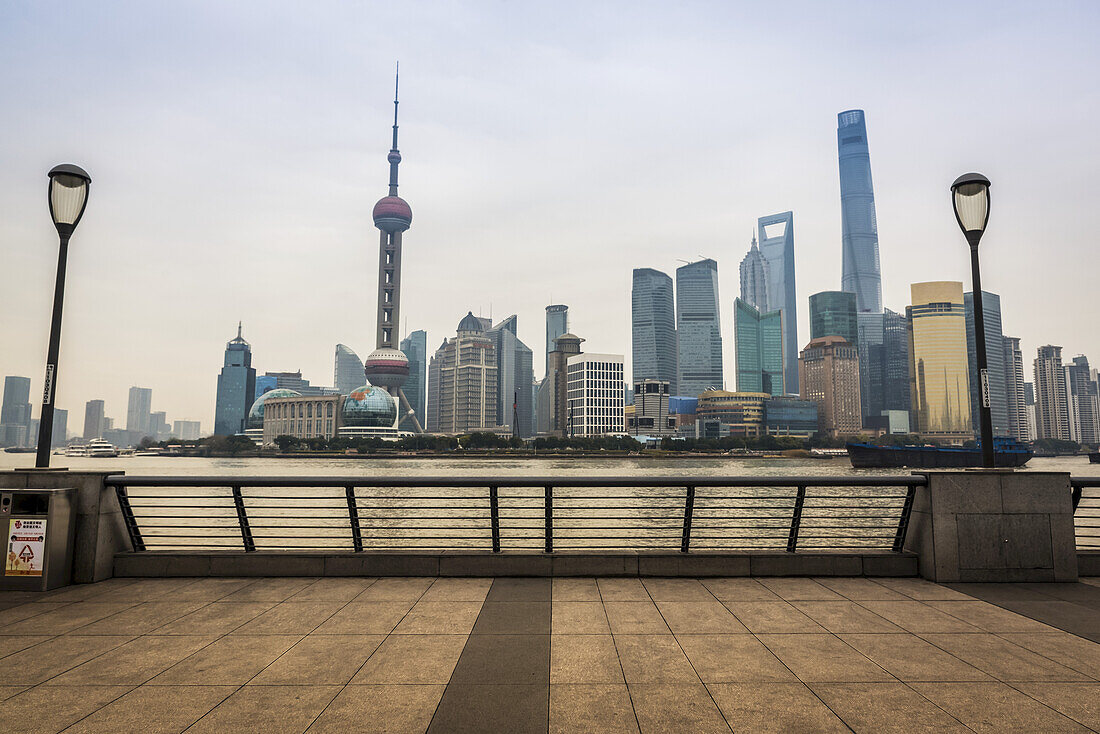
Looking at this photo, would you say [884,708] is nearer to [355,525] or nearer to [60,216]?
[355,525]

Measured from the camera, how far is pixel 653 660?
18.8 feet

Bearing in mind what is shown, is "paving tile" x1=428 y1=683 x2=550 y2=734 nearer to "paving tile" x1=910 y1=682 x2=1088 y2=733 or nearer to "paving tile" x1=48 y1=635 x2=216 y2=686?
"paving tile" x1=48 y1=635 x2=216 y2=686

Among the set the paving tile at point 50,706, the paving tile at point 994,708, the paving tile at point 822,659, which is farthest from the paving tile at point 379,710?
the paving tile at point 994,708

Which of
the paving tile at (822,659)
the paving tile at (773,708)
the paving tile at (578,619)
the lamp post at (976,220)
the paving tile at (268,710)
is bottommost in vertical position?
the paving tile at (578,619)

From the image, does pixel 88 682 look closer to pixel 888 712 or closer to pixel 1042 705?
pixel 888 712

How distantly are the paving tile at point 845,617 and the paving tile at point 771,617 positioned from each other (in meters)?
0.13

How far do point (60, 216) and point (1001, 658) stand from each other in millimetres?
12965

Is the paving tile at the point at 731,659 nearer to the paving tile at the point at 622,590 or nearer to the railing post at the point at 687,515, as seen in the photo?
the paving tile at the point at 622,590

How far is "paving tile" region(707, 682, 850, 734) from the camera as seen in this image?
14.4 feet

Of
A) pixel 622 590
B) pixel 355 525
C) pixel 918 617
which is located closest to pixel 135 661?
pixel 355 525

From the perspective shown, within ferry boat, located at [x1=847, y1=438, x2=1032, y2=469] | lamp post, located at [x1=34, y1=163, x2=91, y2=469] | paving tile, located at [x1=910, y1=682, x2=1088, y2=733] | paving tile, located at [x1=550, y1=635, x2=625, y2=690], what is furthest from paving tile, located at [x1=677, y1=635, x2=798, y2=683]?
ferry boat, located at [x1=847, y1=438, x2=1032, y2=469]

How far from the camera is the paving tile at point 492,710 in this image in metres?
4.35

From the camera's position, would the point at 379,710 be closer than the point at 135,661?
Yes

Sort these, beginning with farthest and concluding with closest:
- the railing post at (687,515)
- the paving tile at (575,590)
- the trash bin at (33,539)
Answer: the railing post at (687,515)
the trash bin at (33,539)
the paving tile at (575,590)
